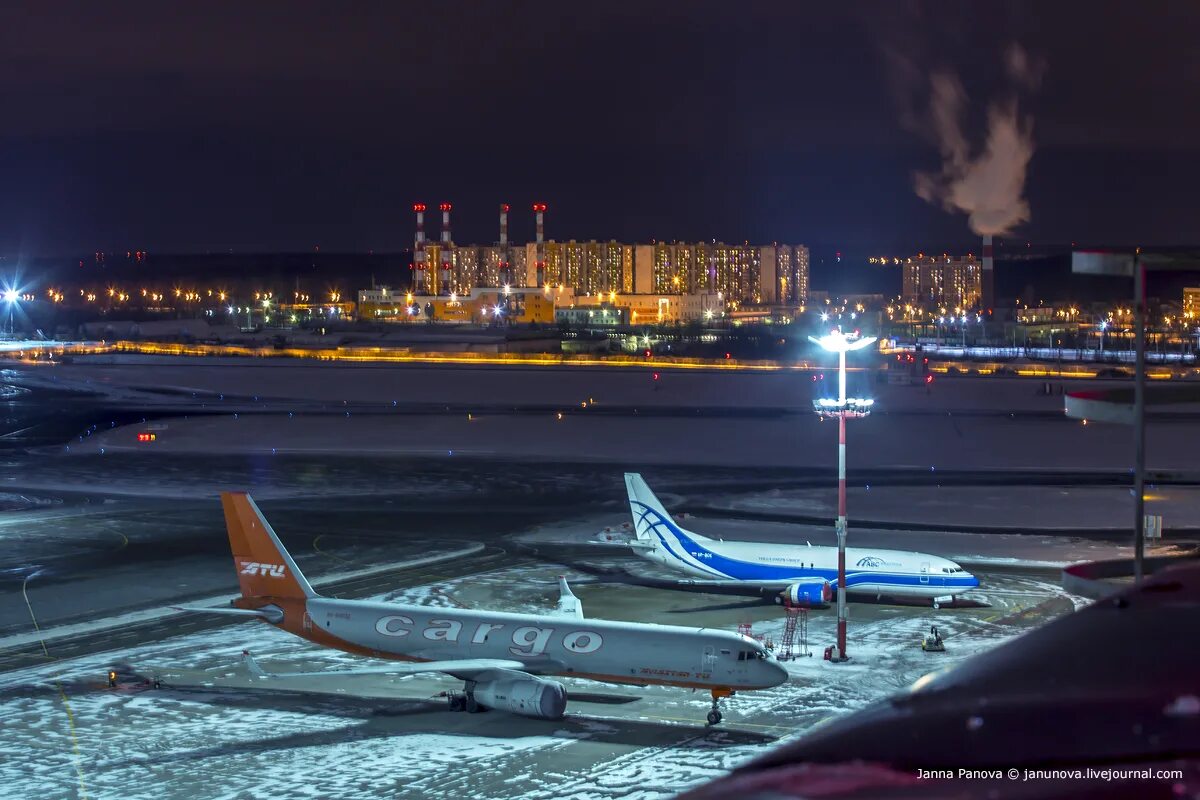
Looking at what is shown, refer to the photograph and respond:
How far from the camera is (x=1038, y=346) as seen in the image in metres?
174

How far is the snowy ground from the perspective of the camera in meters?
25.6

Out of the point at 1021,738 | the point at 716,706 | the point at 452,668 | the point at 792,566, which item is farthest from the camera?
the point at 792,566

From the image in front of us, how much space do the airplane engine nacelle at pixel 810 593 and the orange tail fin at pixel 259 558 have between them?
16.7m

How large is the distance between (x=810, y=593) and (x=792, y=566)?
1.29 meters

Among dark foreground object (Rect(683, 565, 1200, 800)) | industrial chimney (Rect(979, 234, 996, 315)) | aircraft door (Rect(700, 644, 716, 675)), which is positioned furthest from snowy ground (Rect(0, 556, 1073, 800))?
industrial chimney (Rect(979, 234, 996, 315))

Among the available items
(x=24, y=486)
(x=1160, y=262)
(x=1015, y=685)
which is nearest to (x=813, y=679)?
(x=1160, y=262)

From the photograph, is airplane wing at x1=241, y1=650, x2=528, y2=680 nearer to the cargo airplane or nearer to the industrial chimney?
the cargo airplane

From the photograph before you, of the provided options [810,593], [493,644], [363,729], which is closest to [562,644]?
[493,644]

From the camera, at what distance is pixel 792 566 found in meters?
42.9

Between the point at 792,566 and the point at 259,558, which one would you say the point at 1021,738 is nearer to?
the point at 259,558

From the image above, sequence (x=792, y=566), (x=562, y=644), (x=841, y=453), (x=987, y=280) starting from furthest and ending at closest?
(x=987, y=280), (x=792, y=566), (x=841, y=453), (x=562, y=644)

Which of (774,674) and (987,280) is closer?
(774,674)

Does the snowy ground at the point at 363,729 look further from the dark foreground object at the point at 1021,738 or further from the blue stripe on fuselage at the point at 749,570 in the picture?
the dark foreground object at the point at 1021,738

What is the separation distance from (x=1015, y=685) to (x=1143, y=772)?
0.47m
